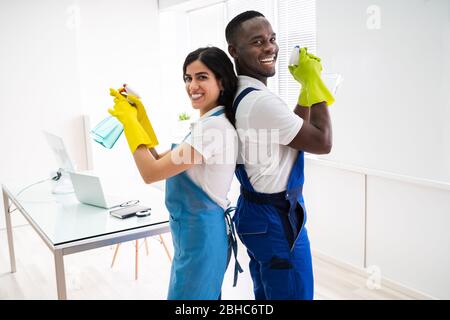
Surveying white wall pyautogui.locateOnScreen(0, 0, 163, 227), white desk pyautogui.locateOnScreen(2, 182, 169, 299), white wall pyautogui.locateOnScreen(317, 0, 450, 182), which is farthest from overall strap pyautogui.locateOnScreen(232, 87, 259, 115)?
white wall pyautogui.locateOnScreen(0, 0, 163, 227)

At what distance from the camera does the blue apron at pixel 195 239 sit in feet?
4.97

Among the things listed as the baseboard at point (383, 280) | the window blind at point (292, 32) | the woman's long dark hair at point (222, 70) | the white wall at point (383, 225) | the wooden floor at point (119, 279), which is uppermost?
the window blind at point (292, 32)

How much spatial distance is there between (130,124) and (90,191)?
1.00 metres

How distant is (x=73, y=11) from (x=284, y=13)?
2.23m

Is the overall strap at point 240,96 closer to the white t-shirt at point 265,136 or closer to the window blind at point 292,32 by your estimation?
the white t-shirt at point 265,136

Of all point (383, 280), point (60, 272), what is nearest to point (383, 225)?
point (383, 280)

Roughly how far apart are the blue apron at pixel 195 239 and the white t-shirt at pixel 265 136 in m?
0.11

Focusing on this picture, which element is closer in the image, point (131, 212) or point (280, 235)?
point (280, 235)

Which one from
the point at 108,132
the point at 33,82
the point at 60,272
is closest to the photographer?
the point at 108,132

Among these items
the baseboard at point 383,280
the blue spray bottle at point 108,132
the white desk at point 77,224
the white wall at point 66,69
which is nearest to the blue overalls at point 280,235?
the blue spray bottle at point 108,132

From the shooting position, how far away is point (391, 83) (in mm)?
2705

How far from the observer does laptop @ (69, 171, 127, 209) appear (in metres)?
2.35

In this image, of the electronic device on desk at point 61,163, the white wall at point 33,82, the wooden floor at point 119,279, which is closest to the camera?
the electronic device on desk at point 61,163

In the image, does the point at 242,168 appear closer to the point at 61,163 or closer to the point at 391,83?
the point at 391,83
